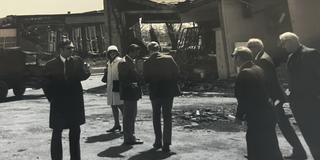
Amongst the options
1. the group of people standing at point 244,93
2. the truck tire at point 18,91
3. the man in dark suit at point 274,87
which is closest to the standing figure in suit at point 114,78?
the group of people standing at point 244,93

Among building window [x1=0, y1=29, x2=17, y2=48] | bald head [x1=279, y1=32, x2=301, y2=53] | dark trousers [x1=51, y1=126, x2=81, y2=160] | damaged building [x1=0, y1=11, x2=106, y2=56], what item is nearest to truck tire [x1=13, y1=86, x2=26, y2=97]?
dark trousers [x1=51, y1=126, x2=81, y2=160]

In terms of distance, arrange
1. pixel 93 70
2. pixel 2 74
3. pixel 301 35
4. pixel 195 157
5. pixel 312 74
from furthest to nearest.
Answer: pixel 93 70, pixel 2 74, pixel 301 35, pixel 195 157, pixel 312 74

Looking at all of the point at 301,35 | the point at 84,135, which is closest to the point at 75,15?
the point at 301,35

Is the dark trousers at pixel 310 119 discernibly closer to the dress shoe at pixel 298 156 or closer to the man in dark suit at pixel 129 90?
the dress shoe at pixel 298 156

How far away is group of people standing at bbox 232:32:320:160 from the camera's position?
5.38 m

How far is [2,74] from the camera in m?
19.7

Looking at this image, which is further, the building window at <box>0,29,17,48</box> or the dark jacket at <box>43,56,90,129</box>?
the building window at <box>0,29,17,48</box>

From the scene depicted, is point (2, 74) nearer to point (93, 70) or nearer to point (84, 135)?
point (84, 135)

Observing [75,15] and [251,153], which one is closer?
[251,153]

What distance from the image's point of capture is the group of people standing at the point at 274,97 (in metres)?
5.38

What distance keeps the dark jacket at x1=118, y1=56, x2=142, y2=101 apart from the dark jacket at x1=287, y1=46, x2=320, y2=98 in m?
3.08

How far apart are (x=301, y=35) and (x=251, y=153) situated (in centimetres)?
1286


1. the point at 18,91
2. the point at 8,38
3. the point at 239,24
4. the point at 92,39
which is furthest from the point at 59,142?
the point at 8,38

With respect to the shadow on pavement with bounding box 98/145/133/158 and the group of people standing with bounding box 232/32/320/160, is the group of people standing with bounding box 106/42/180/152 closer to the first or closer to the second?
the shadow on pavement with bounding box 98/145/133/158
